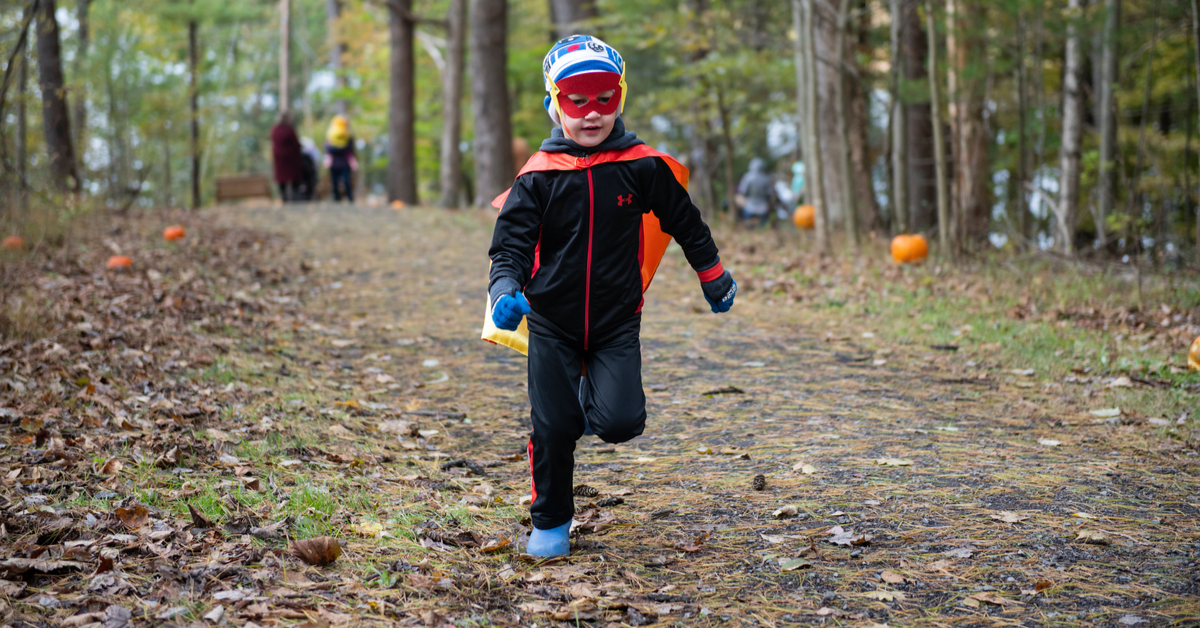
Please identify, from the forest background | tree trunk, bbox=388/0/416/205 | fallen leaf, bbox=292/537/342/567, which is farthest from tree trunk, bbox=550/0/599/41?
fallen leaf, bbox=292/537/342/567

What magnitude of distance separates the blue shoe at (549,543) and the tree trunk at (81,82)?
48.6ft

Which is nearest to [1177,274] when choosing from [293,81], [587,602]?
[587,602]

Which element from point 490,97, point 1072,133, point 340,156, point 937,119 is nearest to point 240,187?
point 340,156

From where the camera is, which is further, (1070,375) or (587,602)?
(1070,375)

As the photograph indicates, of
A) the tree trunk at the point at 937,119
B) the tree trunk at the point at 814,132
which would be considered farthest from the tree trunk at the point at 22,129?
the tree trunk at the point at 937,119

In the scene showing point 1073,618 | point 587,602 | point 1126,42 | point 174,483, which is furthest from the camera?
point 1126,42

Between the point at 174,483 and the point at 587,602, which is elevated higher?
the point at 174,483

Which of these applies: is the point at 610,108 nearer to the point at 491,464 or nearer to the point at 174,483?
the point at 491,464

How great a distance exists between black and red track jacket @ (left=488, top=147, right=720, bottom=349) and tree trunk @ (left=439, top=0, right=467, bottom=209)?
1452 centimetres

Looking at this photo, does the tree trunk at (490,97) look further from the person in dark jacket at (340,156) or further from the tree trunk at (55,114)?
the tree trunk at (55,114)

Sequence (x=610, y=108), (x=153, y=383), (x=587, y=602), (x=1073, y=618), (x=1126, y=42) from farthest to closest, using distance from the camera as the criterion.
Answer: (x=1126, y=42) < (x=153, y=383) < (x=610, y=108) < (x=587, y=602) < (x=1073, y=618)

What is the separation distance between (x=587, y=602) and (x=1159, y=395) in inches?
160

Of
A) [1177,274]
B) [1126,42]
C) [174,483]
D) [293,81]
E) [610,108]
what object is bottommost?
[174,483]

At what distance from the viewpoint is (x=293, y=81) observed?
41.6 m
